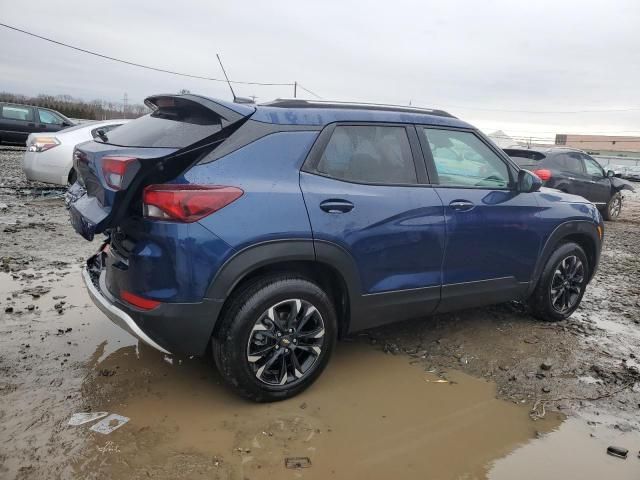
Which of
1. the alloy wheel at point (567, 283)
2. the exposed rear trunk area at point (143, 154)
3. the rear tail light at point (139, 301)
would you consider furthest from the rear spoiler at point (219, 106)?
A: the alloy wheel at point (567, 283)

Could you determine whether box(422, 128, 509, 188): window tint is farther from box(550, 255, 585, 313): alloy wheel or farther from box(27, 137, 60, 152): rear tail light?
box(27, 137, 60, 152): rear tail light

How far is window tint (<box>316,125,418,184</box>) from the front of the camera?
130 inches

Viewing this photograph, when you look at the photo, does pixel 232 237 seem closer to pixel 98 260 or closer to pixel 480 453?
pixel 98 260

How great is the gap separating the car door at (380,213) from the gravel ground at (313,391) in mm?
549

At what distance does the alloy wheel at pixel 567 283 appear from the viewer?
15.1ft

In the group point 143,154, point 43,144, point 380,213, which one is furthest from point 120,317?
point 43,144

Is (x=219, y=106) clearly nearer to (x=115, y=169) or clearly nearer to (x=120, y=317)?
(x=115, y=169)

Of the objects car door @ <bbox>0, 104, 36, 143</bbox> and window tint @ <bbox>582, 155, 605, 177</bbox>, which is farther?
car door @ <bbox>0, 104, 36, 143</bbox>

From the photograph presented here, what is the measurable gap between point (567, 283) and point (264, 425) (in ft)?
10.4

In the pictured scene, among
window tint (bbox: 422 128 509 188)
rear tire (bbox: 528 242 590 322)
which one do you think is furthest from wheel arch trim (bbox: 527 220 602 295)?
window tint (bbox: 422 128 509 188)

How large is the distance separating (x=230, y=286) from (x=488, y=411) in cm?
180

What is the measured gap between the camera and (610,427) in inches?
124

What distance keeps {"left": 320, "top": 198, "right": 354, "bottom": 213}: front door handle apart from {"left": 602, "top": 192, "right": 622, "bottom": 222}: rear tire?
10.9m

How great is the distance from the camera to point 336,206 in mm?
3152
